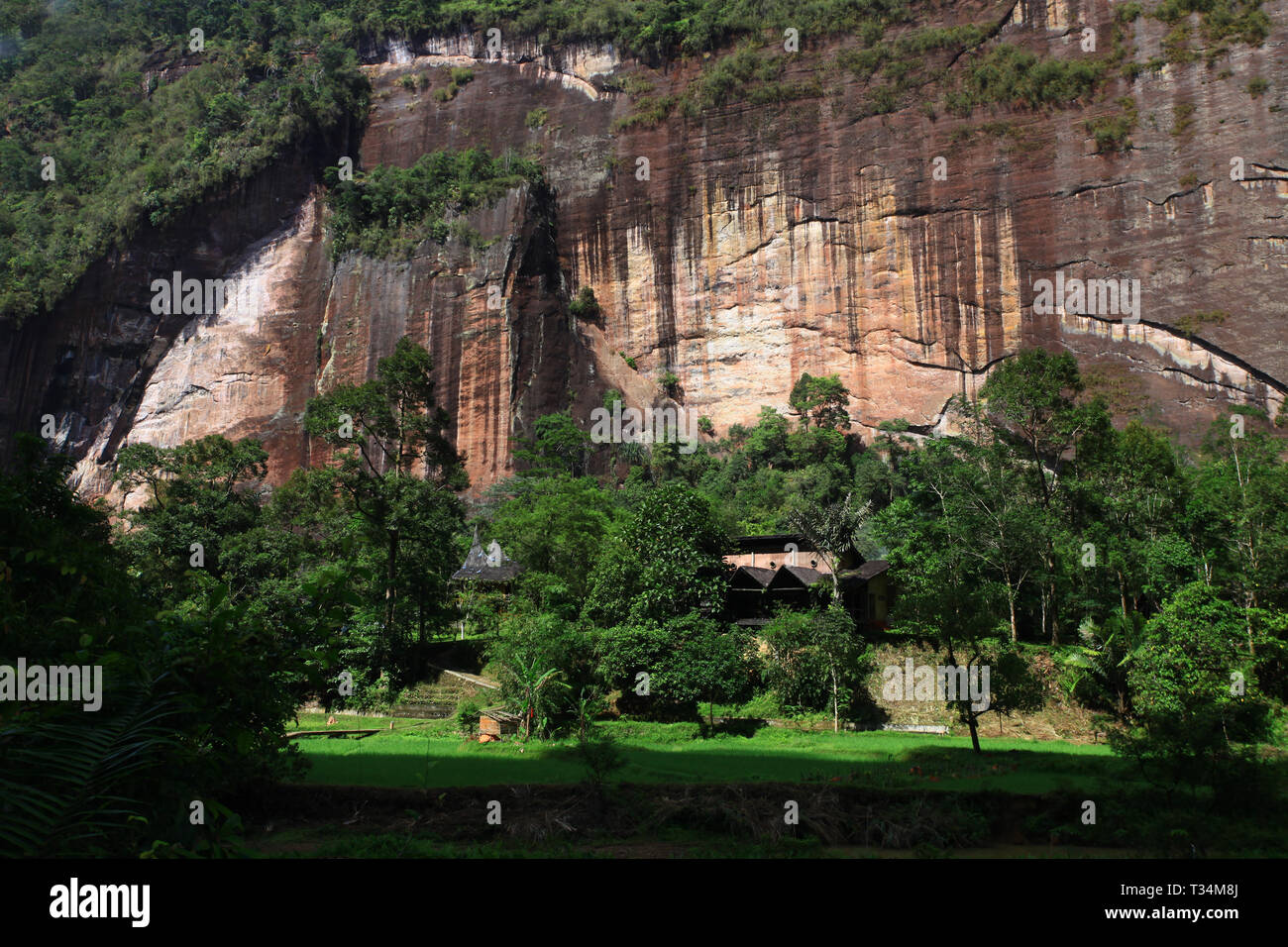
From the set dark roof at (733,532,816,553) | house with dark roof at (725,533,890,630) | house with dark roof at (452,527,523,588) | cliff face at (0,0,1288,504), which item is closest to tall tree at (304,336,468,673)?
house with dark roof at (452,527,523,588)

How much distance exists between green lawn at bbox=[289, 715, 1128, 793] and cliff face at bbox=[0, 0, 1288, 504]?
30772 millimetres

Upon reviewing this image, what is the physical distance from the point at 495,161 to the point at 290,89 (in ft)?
48.0

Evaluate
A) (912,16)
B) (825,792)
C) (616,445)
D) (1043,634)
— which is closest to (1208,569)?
(1043,634)

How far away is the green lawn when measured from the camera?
16.1 metres

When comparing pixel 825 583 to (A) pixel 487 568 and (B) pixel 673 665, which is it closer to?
(B) pixel 673 665

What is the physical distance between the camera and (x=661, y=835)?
563 inches

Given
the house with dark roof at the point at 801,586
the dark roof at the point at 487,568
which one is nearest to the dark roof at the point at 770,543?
the house with dark roof at the point at 801,586

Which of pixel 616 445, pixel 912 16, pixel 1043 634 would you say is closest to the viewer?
A: pixel 1043 634

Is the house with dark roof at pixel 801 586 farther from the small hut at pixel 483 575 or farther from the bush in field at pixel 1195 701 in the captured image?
the bush in field at pixel 1195 701

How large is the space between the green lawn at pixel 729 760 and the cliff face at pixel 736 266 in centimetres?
3077

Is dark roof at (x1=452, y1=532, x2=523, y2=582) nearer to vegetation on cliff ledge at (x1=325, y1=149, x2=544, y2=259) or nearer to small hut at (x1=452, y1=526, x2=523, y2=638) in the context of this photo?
small hut at (x1=452, y1=526, x2=523, y2=638)

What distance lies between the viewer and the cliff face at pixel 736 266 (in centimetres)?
4488

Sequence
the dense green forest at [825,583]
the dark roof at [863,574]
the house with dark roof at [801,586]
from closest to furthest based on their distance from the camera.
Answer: the dense green forest at [825,583], the house with dark roof at [801,586], the dark roof at [863,574]
